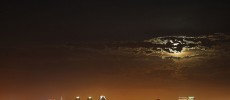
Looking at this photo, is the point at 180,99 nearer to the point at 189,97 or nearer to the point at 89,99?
the point at 189,97

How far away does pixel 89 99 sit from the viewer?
19550 cm

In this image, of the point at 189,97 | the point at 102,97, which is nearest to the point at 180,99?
the point at 189,97

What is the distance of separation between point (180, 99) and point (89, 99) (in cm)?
5820

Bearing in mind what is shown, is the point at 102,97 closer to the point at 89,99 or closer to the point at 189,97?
the point at 89,99

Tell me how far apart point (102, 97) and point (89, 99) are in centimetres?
855

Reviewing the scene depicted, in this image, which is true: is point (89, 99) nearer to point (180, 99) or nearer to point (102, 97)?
point (102, 97)

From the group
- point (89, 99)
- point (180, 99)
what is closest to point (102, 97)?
point (89, 99)

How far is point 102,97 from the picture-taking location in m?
197

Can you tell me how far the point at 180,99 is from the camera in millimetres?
192500

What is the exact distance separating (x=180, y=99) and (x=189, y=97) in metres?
5.99

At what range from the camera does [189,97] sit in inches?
7470

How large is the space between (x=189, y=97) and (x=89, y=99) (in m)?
63.5

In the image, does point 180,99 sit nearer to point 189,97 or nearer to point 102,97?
point 189,97
